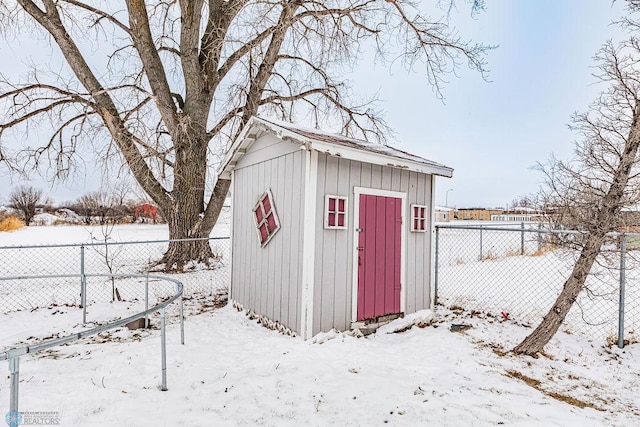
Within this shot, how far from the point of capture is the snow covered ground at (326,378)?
254 cm

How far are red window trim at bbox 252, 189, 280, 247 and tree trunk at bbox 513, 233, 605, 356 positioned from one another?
3450mm

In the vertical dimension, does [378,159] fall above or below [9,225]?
above

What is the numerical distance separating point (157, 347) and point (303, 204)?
2348 millimetres

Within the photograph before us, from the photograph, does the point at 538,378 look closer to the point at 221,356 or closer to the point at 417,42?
the point at 221,356

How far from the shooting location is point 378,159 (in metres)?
4.58

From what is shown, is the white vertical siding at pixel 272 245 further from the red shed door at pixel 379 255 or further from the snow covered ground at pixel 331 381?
the red shed door at pixel 379 255

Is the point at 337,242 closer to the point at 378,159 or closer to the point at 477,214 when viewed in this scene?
the point at 378,159

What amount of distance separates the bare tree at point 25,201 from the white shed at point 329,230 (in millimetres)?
30669

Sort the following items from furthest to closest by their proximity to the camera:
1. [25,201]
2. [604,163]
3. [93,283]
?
[25,201] < [93,283] < [604,163]

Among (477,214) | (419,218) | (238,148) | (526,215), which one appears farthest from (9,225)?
(477,214)

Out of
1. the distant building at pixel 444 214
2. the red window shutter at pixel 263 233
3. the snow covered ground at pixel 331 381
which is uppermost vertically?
the distant building at pixel 444 214

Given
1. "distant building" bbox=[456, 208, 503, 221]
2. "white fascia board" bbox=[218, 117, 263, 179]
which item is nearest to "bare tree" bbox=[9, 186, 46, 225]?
"white fascia board" bbox=[218, 117, 263, 179]

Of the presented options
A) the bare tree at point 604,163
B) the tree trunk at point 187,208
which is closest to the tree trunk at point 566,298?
the bare tree at point 604,163

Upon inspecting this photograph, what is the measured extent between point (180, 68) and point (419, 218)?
7.87 meters
